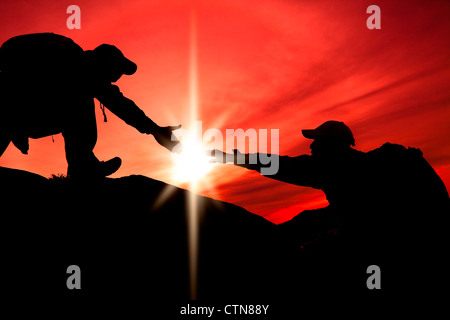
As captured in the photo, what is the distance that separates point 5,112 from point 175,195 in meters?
3.29

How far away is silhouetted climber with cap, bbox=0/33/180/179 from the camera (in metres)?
5.66

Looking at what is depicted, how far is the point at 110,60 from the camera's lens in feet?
19.5

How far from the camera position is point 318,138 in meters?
4.53

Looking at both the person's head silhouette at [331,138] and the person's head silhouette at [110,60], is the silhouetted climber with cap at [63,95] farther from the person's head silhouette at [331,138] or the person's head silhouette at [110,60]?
the person's head silhouette at [331,138]

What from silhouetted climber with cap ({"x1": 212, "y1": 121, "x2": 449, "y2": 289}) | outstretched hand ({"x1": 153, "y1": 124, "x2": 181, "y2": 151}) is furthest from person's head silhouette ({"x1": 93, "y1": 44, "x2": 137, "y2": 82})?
silhouetted climber with cap ({"x1": 212, "y1": 121, "x2": 449, "y2": 289})

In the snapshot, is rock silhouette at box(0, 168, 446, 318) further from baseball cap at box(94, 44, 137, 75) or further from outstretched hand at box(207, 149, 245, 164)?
baseball cap at box(94, 44, 137, 75)

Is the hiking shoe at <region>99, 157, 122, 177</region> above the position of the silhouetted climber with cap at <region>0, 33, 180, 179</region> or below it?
below

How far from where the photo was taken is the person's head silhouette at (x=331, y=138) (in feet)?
14.6

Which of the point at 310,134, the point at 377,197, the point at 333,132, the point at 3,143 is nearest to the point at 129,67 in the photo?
the point at 3,143

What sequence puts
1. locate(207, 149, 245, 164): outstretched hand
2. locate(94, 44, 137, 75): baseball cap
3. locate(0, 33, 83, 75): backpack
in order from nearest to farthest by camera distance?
locate(207, 149, 245, 164): outstretched hand
locate(0, 33, 83, 75): backpack
locate(94, 44, 137, 75): baseball cap
